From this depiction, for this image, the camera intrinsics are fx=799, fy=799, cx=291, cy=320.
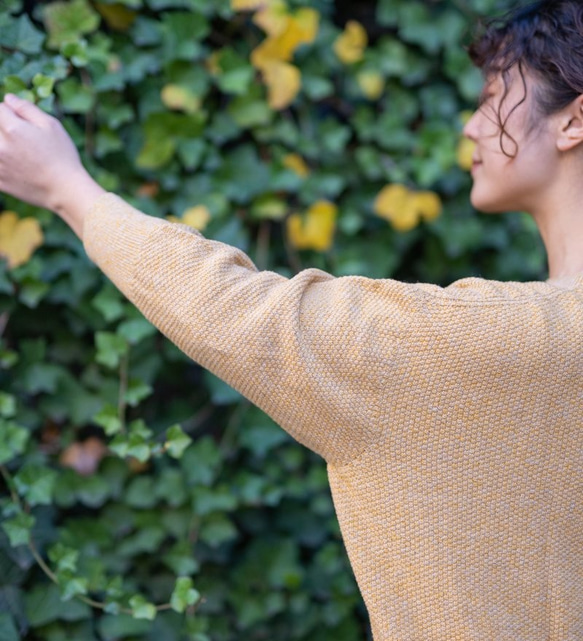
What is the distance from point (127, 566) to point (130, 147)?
72 centimetres

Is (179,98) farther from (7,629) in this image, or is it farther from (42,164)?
(7,629)

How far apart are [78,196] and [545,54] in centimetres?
60

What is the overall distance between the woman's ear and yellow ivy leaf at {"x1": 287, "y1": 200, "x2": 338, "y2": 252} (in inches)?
23.3

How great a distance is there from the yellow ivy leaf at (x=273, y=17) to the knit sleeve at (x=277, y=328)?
718 millimetres

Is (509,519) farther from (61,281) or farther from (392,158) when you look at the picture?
(392,158)

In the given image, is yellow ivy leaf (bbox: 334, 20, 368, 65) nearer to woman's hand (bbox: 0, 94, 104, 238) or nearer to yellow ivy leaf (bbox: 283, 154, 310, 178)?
yellow ivy leaf (bbox: 283, 154, 310, 178)

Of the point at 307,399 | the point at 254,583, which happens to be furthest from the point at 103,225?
the point at 254,583

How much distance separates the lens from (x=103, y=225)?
858 millimetres

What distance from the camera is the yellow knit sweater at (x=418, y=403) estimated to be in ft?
2.62

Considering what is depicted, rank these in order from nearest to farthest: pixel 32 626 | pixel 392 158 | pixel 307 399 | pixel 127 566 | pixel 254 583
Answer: pixel 307 399
pixel 32 626
pixel 127 566
pixel 254 583
pixel 392 158

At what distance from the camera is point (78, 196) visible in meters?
0.90

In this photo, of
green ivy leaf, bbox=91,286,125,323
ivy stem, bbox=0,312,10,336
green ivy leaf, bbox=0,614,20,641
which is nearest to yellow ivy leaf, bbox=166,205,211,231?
green ivy leaf, bbox=91,286,125,323

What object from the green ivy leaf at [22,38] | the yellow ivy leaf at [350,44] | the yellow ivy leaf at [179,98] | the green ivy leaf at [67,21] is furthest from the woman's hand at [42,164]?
the yellow ivy leaf at [350,44]

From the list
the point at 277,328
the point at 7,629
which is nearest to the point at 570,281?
the point at 277,328
